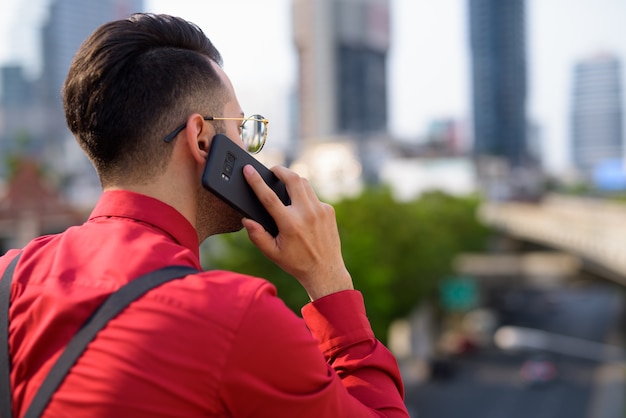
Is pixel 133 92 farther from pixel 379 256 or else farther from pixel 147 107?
pixel 379 256

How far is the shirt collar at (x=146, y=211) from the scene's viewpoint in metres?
1.56

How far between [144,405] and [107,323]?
16cm

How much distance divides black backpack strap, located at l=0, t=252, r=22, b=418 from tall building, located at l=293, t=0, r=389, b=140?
485ft

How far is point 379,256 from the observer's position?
3225 centimetres

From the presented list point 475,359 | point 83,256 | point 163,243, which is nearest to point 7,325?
point 83,256

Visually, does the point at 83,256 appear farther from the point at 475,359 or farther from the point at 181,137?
the point at 475,359

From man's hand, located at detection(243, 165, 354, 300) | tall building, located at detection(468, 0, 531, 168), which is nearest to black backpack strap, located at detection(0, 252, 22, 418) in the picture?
man's hand, located at detection(243, 165, 354, 300)

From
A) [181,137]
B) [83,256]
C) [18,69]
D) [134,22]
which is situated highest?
[18,69]

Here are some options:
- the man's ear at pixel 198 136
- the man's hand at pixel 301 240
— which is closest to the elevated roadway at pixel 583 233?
the man's hand at pixel 301 240

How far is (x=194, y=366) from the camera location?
1.29 m

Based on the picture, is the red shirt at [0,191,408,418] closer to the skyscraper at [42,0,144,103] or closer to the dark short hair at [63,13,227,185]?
the dark short hair at [63,13,227,185]

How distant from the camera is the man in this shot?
1297 millimetres

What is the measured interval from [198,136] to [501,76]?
191 m

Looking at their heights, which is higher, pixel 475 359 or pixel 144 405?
pixel 144 405
